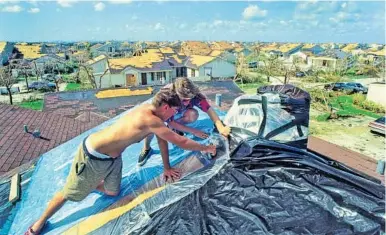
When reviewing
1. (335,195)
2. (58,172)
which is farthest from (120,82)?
(335,195)

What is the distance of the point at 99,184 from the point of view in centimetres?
225

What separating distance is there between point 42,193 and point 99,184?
A: 0.82m

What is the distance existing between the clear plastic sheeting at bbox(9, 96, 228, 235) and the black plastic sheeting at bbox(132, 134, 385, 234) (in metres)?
0.20

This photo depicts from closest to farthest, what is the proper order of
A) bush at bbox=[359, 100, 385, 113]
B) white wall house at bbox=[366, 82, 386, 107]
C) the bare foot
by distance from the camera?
the bare foot → bush at bbox=[359, 100, 385, 113] → white wall house at bbox=[366, 82, 386, 107]

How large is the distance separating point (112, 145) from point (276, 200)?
127 centimetres

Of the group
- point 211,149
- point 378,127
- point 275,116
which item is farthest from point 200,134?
point 378,127

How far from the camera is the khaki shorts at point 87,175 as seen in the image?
2.08 meters

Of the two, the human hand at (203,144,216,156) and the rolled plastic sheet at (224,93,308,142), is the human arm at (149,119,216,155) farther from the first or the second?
the rolled plastic sheet at (224,93,308,142)

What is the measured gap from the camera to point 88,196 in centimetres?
234

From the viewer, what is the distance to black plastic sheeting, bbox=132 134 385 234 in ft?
5.76

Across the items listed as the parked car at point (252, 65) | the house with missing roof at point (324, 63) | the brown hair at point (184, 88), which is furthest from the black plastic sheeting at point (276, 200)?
the parked car at point (252, 65)

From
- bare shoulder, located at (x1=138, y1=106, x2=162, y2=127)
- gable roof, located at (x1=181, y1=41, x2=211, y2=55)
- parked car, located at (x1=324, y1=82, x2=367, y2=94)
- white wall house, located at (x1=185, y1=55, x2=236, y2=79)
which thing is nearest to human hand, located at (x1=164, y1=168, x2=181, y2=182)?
bare shoulder, located at (x1=138, y1=106, x2=162, y2=127)

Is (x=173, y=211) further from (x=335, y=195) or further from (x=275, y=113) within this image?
(x=275, y=113)

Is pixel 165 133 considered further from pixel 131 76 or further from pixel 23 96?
pixel 23 96
